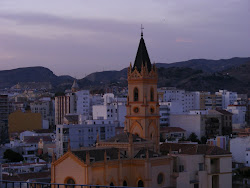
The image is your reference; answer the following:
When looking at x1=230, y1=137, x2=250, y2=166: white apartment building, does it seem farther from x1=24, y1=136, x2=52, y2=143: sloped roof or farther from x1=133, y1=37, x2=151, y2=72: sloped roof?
x1=24, y1=136, x2=52, y2=143: sloped roof

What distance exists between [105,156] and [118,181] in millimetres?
1801

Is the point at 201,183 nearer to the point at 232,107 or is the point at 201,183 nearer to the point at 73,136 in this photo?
the point at 73,136

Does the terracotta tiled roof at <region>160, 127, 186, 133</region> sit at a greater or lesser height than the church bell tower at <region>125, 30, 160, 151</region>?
lesser

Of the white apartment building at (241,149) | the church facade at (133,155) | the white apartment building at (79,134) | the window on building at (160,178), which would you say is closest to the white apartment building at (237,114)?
the white apartment building at (79,134)

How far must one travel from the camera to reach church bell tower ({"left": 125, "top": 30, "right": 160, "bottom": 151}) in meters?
36.4

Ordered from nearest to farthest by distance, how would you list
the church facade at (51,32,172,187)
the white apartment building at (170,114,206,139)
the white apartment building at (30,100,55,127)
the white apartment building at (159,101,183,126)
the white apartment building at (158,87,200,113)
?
the church facade at (51,32,172,187), the white apartment building at (170,114,206,139), the white apartment building at (159,101,183,126), the white apartment building at (158,87,200,113), the white apartment building at (30,100,55,127)

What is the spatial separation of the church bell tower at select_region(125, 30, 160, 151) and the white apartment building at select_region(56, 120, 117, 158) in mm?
26203

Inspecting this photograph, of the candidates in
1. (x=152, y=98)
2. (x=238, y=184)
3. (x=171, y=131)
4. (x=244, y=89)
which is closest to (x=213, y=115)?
(x=171, y=131)

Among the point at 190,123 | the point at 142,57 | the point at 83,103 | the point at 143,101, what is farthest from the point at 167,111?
the point at 143,101

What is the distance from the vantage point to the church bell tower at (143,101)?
36.4 meters

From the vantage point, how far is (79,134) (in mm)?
64312

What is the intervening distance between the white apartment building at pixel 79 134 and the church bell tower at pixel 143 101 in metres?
26.2

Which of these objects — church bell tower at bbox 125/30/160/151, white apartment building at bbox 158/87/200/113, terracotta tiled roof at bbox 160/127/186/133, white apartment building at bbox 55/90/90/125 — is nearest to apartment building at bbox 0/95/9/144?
white apartment building at bbox 55/90/90/125

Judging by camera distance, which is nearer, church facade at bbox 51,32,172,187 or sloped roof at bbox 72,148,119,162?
church facade at bbox 51,32,172,187
